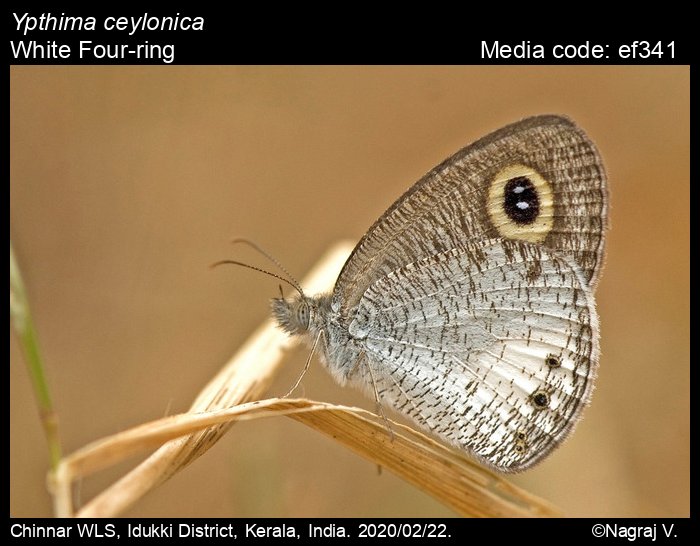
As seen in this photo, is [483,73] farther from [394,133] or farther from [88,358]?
[88,358]

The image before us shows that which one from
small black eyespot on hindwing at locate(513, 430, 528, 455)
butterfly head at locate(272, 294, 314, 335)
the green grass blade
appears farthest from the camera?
butterfly head at locate(272, 294, 314, 335)

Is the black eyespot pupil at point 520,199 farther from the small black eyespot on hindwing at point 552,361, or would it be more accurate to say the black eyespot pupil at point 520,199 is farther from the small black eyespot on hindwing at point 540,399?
the small black eyespot on hindwing at point 540,399

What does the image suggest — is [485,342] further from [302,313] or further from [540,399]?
[302,313]

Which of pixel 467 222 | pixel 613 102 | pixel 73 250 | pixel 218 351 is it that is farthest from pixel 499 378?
pixel 613 102

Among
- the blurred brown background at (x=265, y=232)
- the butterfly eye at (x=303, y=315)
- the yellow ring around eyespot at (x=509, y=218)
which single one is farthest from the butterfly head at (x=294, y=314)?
the blurred brown background at (x=265, y=232)

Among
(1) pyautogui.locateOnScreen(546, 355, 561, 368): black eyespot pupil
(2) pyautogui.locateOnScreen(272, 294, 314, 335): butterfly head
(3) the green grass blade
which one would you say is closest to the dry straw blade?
(3) the green grass blade

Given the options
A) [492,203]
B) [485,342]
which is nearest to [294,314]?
[485,342]

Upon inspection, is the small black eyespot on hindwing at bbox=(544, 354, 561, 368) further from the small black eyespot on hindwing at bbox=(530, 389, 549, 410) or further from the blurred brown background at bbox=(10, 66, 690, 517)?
the blurred brown background at bbox=(10, 66, 690, 517)
